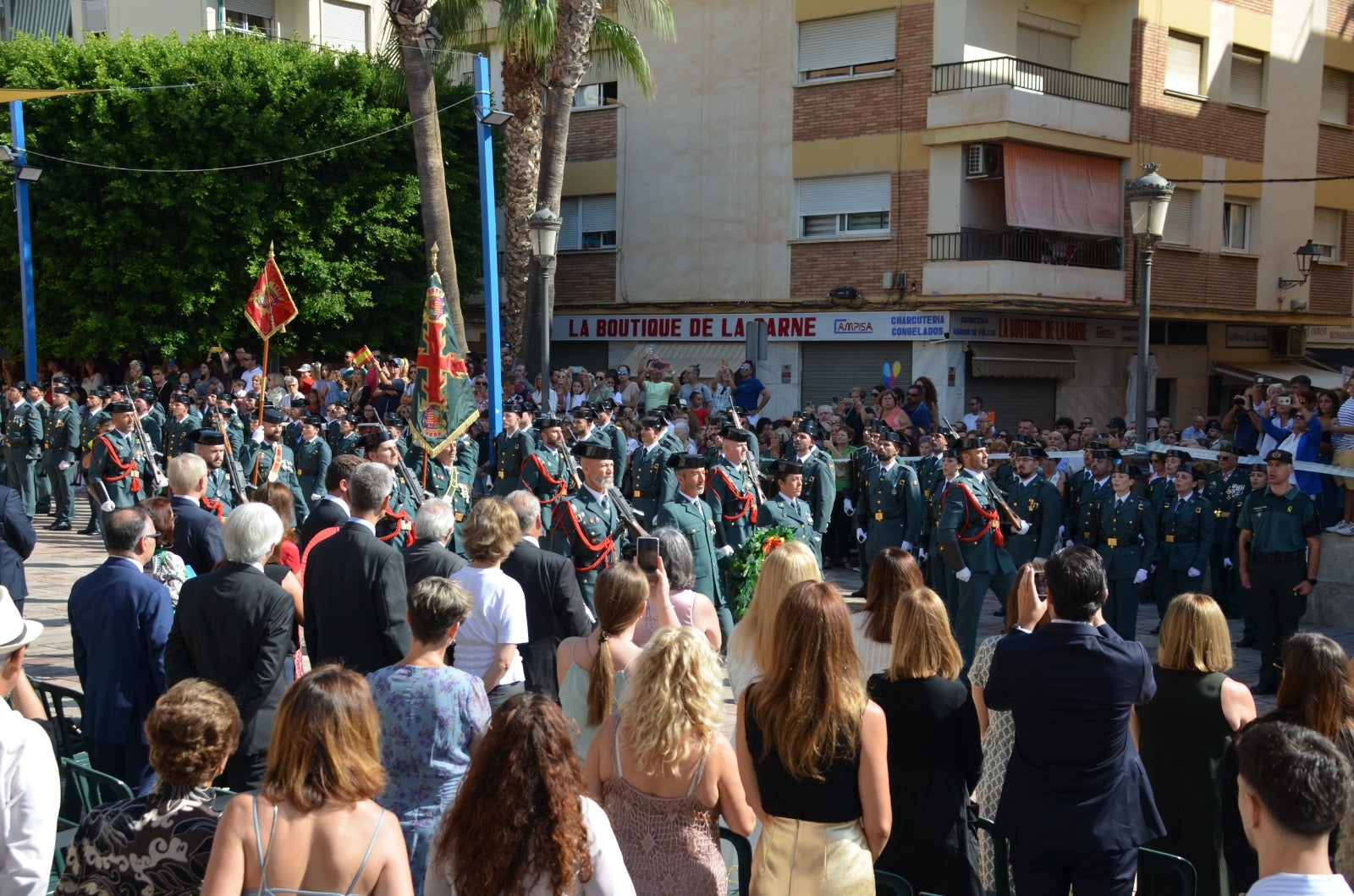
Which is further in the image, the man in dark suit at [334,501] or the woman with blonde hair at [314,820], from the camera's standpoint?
the man in dark suit at [334,501]

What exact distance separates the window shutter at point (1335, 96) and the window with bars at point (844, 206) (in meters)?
10.4

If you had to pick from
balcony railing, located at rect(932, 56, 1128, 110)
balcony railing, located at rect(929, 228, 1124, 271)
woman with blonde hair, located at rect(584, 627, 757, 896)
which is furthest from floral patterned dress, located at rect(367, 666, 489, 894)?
balcony railing, located at rect(932, 56, 1128, 110)

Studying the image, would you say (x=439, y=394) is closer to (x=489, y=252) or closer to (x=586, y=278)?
(x=489, y=252)

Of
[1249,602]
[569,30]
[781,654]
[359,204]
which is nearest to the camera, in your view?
[781,654]

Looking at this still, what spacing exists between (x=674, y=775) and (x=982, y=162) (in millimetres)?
19601

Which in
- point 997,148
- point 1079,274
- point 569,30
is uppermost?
point 569,30

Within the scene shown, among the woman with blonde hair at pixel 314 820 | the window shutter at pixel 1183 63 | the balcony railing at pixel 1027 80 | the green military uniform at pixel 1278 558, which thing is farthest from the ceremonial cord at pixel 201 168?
the woman with blonde hair at pixel 314 820

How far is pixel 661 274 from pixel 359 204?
6003mm

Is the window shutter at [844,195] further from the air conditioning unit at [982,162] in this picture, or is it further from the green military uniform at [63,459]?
the green military uniform at [63,459]

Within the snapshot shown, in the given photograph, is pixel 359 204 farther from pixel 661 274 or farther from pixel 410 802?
pixel 410 802

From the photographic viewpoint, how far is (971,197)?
2236cm


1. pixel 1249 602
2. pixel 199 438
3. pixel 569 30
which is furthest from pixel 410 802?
pixel 569 30

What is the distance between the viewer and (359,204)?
2630 centimetres

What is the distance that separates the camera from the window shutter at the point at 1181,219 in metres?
24.4
